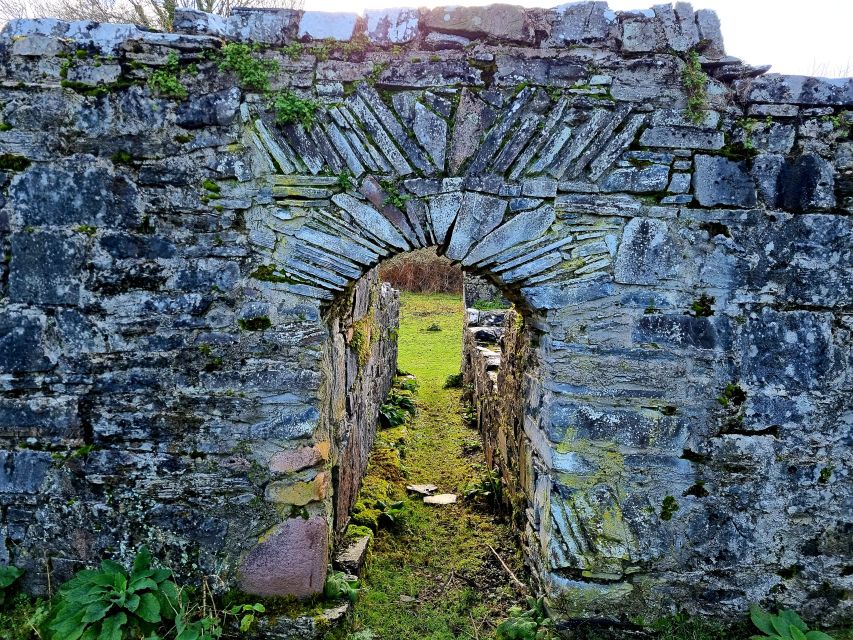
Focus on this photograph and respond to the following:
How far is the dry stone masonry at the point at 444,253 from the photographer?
10.7ft

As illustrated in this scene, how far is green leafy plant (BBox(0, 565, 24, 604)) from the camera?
3455 millimetres

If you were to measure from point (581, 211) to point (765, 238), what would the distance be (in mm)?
1146

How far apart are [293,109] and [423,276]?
1880 centimetres

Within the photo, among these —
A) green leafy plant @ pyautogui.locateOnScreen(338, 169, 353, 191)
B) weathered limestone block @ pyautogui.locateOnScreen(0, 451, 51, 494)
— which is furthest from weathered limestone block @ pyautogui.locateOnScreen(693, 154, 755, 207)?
weathered limestone block @ pyautogui.locateOnScreen(0, 451, 51, 494)

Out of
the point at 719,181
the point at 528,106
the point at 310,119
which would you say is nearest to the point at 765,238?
the point at 719,181

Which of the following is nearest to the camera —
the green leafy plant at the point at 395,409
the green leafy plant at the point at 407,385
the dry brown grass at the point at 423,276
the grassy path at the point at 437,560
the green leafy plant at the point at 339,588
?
the green leafy plant at the point at 339,588

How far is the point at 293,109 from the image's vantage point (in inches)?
126

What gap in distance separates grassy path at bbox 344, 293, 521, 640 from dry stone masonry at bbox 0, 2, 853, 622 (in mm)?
723

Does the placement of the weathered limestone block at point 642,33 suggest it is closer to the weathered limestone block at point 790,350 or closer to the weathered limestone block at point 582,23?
the weathered limestone block at point 582,23

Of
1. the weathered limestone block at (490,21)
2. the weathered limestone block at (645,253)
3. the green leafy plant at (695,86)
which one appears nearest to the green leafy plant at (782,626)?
the weathered limestone block at (645,253)

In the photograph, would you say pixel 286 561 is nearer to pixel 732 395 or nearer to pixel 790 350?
pixel 732 395

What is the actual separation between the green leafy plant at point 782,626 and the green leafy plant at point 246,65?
4.48 metres

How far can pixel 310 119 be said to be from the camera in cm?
323

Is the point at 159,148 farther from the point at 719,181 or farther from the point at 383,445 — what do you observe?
the point at 383,445
